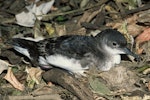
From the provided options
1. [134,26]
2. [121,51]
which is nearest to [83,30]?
[134,26]

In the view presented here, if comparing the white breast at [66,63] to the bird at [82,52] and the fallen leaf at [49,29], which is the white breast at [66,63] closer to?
the bird at [82,52]

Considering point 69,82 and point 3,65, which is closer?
point 69,82

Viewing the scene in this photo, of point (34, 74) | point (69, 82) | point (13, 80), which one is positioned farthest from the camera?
point (34, 74)

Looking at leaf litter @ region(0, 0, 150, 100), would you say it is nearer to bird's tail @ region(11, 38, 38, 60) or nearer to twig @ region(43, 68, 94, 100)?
twig @ region(43, 68, 94, 100)

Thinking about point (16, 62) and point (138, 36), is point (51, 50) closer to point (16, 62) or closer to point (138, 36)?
point (16, 62)

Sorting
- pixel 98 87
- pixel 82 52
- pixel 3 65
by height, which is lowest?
pixel 98 87

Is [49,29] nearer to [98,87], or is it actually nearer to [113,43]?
[113,43]

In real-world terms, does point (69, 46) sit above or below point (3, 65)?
above

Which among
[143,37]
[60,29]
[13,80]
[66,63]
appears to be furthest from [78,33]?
[13,80]
